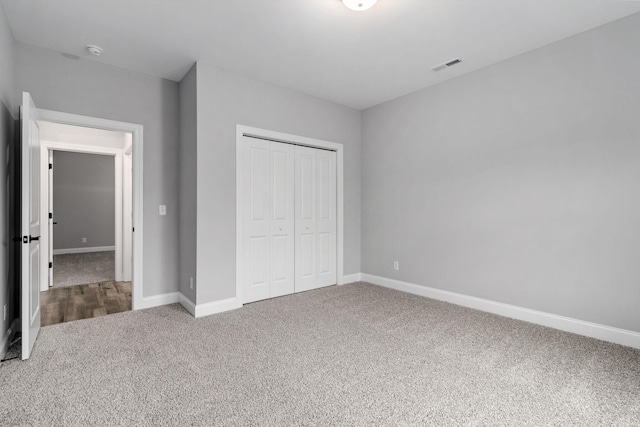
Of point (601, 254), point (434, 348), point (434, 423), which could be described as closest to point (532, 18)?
point (601, 254)

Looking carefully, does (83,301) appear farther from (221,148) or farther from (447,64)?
(447,64)

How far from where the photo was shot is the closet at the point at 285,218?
3.78 meters

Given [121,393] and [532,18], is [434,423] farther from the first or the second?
[532,18]

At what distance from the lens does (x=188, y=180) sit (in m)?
3.50

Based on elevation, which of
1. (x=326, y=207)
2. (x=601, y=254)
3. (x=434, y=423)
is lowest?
(x=434, y=423)

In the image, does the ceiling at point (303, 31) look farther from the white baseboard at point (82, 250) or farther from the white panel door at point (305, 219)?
the white baseboard at point (82, 250)

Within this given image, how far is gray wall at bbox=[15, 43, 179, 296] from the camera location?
3.04 meters

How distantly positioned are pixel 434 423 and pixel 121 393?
181 centimetres

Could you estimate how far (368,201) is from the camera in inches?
189

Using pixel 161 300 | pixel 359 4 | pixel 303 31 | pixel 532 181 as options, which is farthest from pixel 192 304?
pixel 532 181

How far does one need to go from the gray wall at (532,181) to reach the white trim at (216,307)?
2.21 m

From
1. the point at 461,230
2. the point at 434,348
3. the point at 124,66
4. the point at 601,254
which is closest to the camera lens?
the point at 434,348

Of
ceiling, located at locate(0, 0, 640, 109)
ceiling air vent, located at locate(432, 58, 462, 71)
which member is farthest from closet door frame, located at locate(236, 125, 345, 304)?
ceiling air vent, located at locate(432, 58, 462, 71)

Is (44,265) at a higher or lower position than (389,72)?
lower
